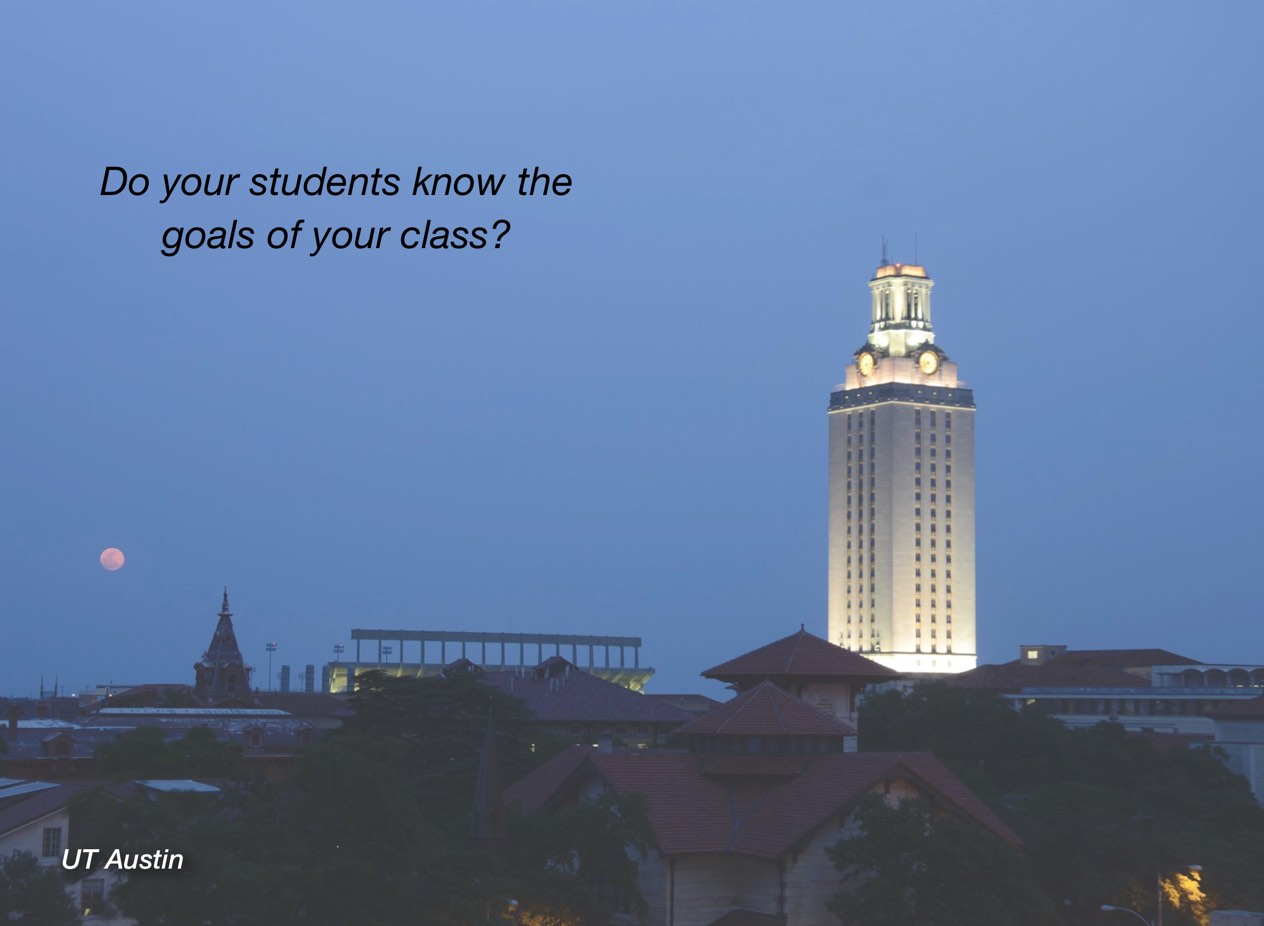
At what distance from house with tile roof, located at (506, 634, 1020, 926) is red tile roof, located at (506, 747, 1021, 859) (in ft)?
0.14

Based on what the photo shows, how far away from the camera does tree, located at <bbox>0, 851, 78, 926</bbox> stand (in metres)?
44.4

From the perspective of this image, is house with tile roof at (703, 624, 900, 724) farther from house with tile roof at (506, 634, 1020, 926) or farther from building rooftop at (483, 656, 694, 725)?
building rooftop at (483, 656, 694, 725)

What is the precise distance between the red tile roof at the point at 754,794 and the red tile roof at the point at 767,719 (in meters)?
0.94

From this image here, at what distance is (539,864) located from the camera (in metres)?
52.0

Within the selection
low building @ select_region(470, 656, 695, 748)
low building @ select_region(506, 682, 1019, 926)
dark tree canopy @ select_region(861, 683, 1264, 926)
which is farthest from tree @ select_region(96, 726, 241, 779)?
dark tree canopy @ select_region(861, 683, 1264, 926)

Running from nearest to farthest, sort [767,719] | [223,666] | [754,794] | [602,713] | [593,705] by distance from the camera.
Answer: [754,794]
[767,719]
[602,713]
[593,705]
[223,666]

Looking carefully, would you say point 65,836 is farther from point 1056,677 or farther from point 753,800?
point 1056,677

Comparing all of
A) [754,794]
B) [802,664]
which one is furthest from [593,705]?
[754,794]

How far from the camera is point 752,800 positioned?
55.9m

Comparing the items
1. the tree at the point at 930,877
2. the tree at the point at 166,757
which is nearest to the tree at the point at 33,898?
the tree at the point at 930,877

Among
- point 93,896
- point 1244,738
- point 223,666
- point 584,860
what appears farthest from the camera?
point 223,666

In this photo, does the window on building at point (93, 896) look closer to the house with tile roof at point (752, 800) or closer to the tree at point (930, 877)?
the house with tile roof at point (752, 800)

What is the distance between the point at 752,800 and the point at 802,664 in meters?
9.90

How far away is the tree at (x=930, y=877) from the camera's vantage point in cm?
4953
